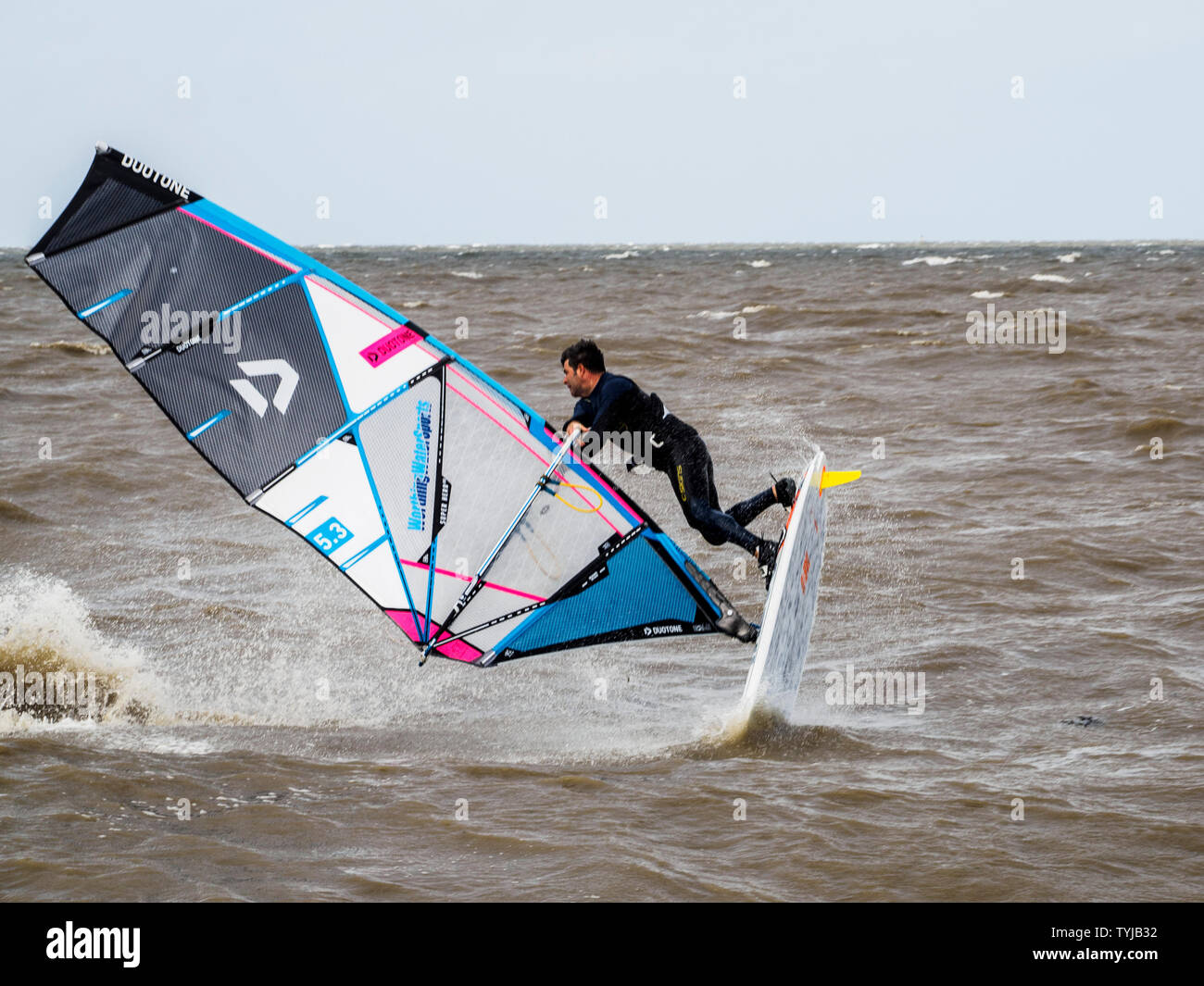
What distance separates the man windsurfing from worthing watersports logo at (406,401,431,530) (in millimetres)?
696

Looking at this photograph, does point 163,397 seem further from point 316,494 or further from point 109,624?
point 109,624

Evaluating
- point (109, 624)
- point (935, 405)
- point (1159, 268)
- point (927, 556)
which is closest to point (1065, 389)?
point (935, 405)

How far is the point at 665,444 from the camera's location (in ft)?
19.2

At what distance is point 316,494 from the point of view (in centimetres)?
582

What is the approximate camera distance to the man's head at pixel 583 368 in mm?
5512

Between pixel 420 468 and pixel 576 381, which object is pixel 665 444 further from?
pixel 420 468

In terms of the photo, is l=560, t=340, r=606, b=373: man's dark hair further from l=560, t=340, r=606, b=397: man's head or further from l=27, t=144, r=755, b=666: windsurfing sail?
l=27, t=144, r=755, b=666: windsurfing sail

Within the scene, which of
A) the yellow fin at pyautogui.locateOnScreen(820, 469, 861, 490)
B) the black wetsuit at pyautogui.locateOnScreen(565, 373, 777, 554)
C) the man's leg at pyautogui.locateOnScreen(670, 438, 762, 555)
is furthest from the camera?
the yellow fin at pyautogui.locateOnScreen(820, 469, 861, 490)

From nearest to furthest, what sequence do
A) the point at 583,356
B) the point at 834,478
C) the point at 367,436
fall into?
1. the point at 583,356
2. the point at 367,436
3. the point at 834,478

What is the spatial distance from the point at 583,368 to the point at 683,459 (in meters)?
0.69
